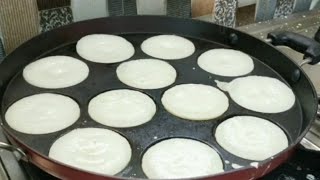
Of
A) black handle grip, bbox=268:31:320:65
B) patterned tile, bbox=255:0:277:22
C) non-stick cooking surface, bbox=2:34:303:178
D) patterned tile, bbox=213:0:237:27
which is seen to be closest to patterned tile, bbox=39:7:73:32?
non-stick cooking surface, bbox=2:34:303:178

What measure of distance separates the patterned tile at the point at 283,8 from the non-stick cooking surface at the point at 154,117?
64cm

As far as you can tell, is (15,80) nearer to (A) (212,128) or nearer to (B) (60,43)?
(B) (60,43)

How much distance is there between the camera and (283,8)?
2.24m

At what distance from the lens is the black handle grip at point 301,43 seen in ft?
5.08

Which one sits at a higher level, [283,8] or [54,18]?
[54,18]

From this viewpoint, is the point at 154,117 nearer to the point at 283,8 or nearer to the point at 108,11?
the point at 108,11

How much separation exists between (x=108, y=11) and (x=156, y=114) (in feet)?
2.06

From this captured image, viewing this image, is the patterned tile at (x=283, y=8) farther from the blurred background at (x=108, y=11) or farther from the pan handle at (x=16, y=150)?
the pan handle at (x=16, y=150)

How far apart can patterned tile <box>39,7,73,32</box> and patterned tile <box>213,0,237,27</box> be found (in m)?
0.65

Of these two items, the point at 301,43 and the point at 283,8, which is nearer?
the point at 301,43

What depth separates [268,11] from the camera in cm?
219

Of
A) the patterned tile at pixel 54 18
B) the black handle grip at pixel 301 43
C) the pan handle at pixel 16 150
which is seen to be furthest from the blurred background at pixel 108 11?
the pan handle at pixel 16 150

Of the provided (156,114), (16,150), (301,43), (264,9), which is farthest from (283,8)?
(16,150)

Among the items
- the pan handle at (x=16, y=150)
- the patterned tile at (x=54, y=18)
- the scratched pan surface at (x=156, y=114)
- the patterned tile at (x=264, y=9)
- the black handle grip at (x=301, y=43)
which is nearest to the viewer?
the pan handle at (x=16, y=150)
